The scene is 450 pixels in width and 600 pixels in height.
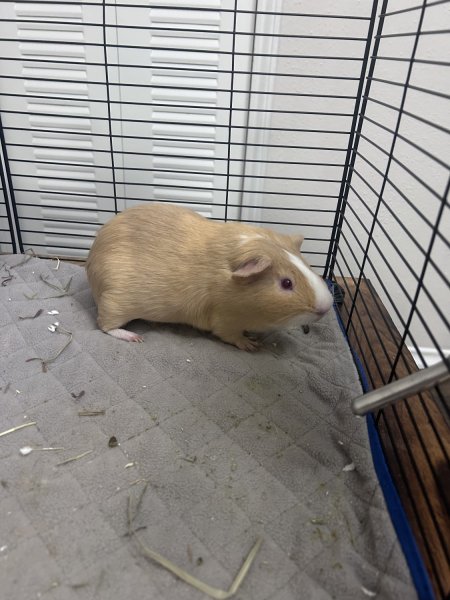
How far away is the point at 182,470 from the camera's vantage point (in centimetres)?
103

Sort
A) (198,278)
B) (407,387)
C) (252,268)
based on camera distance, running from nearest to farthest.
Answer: (407,387), (252,268), (198,278)

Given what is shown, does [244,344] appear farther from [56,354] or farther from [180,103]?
[180,103]

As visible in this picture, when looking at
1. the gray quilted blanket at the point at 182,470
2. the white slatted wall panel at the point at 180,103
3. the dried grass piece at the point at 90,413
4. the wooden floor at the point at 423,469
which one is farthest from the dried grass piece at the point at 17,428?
the white slatted wall panel at the point at 180,103

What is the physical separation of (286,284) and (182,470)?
630 millimetres

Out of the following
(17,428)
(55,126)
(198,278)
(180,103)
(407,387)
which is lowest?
(17,428)

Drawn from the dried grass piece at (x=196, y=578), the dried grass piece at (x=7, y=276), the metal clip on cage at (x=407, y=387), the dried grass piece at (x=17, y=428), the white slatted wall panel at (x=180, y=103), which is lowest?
the dried grass piece at (x=17, y=428)

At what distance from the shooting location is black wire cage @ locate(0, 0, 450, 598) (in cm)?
168

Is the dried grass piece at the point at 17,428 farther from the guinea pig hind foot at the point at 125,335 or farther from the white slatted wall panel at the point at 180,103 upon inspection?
the white slatted wall panel at the point at 180,103

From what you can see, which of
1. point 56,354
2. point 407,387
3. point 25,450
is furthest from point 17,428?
point 407,387

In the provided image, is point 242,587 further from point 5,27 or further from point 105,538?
point 5,27

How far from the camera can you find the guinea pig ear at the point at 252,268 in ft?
4.32

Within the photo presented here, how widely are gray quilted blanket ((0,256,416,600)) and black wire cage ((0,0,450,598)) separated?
422 mm

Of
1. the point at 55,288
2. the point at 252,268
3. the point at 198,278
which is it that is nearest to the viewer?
the point at 252,268

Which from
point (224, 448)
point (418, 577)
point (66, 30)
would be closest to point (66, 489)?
point (224, 448)
